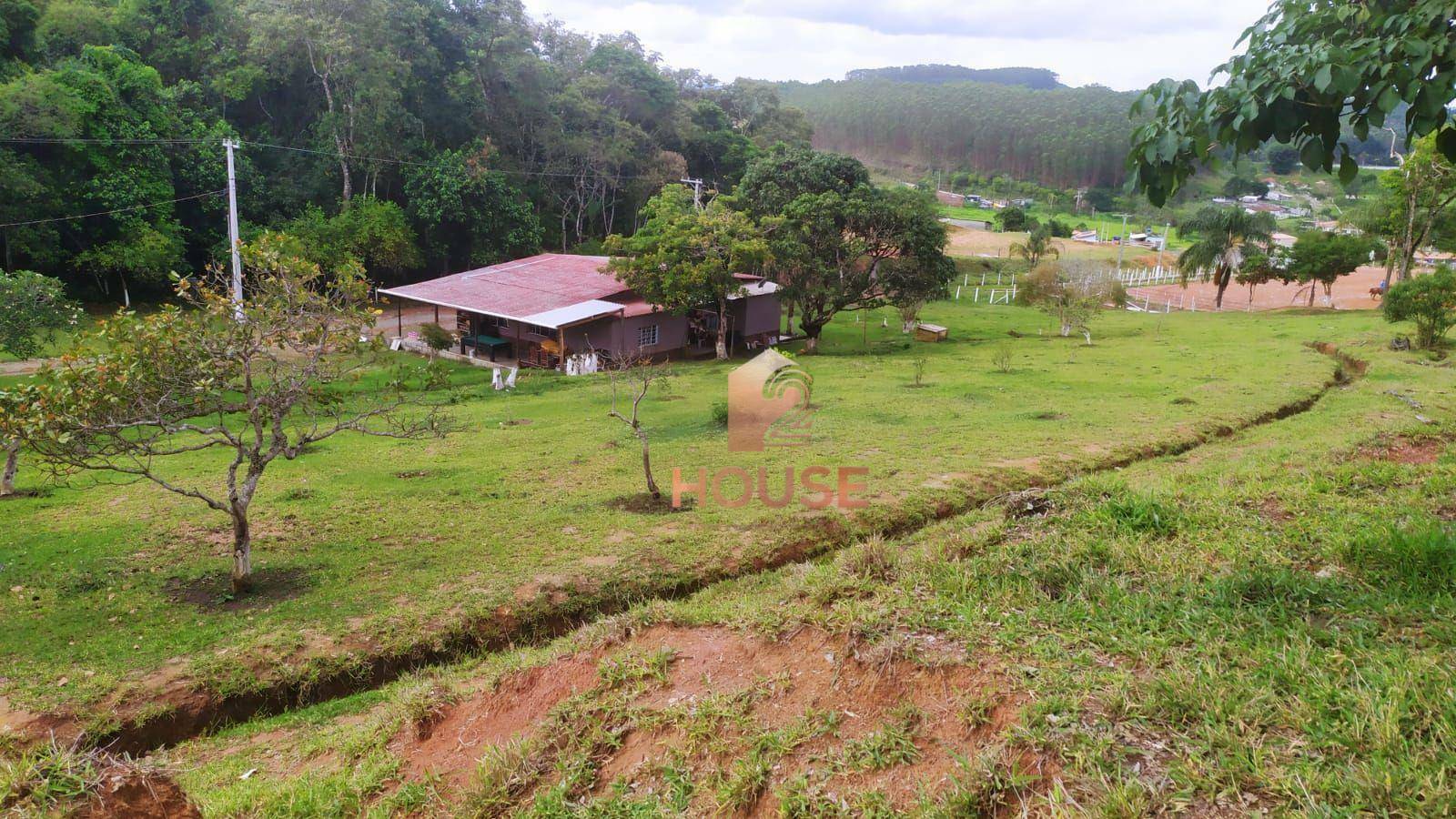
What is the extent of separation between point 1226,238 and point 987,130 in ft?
284

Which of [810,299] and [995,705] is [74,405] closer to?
[995,705]

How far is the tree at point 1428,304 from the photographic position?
2147 centimetres

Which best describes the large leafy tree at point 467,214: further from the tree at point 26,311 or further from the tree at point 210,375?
the tree at point 210,375

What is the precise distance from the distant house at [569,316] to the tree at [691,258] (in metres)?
1.18

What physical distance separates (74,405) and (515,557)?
4381mm

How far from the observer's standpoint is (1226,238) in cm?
4009

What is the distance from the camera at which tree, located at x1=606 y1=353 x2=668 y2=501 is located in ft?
38.7

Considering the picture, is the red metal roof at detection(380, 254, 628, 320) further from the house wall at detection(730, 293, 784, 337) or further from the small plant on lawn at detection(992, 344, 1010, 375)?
the small plant on lawn at detection(992, 344, 1010, 375)

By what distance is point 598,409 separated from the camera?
19203mm

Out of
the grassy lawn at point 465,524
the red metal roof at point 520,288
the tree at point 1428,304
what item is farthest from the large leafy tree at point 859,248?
the tree at point 1428,304

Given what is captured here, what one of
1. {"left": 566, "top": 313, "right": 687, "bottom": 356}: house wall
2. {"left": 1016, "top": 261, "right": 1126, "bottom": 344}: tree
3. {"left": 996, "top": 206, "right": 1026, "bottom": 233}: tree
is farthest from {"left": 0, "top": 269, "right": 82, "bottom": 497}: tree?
{"left": 996, "top": 206, "right": 1026, "bottom": 233}: tree

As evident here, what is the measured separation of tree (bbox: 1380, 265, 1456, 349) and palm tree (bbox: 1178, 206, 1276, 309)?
58.3 ft

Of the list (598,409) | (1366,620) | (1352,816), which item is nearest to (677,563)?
(1366,620)

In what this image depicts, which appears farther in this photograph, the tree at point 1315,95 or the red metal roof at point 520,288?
the red metal roof at point 520,288
